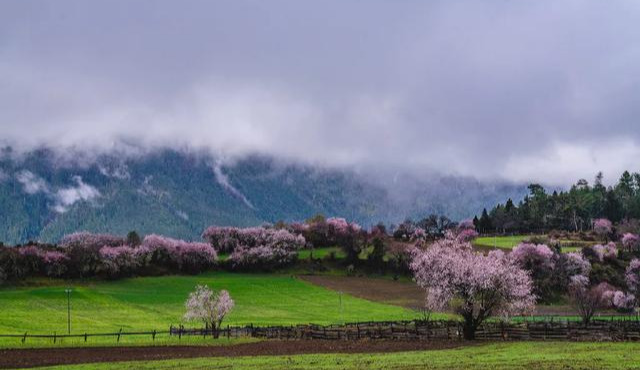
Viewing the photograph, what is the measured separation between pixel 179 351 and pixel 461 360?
29848 millimetres

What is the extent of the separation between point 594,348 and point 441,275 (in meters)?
25.4

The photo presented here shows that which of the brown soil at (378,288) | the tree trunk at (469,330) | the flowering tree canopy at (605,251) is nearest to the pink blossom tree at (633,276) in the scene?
the flowering tree canopy at (605,251)

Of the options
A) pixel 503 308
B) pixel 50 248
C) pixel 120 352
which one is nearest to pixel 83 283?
pixel 50 248

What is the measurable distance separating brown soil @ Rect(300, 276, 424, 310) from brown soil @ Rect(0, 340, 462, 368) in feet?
218

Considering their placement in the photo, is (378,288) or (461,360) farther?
(378,288)

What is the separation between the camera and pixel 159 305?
135500 mm

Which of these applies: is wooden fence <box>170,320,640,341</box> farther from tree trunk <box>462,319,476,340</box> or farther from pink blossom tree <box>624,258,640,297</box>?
pink blossom tree <box>624,258,640,297</box>

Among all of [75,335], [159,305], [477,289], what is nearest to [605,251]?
[159,305]

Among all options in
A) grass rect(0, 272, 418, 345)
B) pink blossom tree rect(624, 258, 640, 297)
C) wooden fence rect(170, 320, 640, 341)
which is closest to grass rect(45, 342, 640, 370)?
wooden fence rect(170, 320, 640, 341)

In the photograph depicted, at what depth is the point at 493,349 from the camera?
61938mm

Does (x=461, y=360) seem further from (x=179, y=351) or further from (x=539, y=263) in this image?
(x=539, y=263)

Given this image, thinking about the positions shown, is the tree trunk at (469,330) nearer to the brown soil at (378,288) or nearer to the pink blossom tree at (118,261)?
the brown soil at (378,288)

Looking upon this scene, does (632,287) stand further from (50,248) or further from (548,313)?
(50,248)

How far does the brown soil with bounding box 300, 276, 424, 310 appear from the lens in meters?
149
